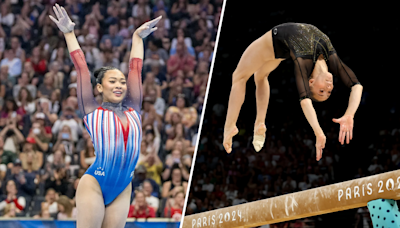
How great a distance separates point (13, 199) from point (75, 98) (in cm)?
99

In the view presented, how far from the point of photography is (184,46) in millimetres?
4570

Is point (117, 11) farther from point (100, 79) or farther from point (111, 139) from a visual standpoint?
point (111, 139)

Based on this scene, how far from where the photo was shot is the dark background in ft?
27.4

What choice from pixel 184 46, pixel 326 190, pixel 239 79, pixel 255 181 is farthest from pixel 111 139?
pixel 255 181

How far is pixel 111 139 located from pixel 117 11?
161 centimetres

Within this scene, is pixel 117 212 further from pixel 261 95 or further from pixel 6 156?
pixel 261 95

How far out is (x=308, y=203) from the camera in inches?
140

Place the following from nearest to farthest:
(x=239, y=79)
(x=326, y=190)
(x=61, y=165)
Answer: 1. (x=326, y=190)
2. (x=239, y=79)
3. (x=61, y=165)

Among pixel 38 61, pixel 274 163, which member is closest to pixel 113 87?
pixel 38 61

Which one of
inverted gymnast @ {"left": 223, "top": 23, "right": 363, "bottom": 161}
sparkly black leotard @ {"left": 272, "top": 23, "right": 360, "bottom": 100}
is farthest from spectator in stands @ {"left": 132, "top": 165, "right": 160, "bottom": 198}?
sparkly black leotard @ {"left": 272, "top": 23, "right": 360, "bottom": 100}

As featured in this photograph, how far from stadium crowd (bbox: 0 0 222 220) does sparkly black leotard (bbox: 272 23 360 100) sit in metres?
1.21

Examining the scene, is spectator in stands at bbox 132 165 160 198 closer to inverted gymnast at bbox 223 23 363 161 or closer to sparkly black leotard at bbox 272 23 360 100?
inverted gymnast at bbox 223 23 363 161

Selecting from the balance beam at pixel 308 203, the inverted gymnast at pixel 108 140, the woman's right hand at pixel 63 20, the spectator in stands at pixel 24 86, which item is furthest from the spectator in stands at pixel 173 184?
the woman's right hand at pixel 63 20

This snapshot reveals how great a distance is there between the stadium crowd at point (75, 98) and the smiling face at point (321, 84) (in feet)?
4.44
